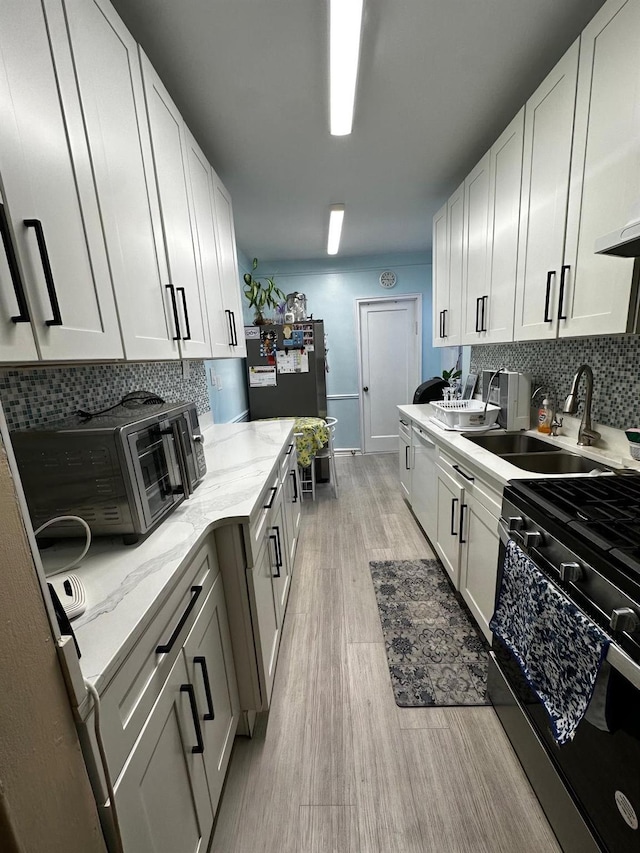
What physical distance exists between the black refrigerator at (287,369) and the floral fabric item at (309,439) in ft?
1.28

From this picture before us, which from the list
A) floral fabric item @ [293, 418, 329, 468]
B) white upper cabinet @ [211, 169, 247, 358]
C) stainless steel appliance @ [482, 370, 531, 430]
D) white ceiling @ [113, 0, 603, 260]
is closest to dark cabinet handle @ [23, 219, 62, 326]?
white ceiling @ [113, 0, 603, 260]

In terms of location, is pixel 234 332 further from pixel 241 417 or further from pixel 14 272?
pixel 14 272

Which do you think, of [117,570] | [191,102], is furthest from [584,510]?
[191,102]

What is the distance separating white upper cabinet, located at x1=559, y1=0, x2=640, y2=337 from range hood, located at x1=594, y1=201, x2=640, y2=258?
2.2 inches

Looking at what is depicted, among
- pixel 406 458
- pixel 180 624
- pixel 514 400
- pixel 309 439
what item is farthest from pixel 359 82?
pixel 406 458

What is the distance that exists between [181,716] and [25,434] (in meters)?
0.80

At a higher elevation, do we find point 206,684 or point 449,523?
point 206,684

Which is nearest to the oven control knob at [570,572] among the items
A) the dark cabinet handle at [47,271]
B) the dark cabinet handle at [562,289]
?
the dark cabinet handle at [562,289]

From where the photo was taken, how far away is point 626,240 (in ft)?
3.27

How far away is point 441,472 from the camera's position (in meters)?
2.14

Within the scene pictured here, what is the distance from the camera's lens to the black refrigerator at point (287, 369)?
3.51 metres

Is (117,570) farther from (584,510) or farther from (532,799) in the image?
(532,799)

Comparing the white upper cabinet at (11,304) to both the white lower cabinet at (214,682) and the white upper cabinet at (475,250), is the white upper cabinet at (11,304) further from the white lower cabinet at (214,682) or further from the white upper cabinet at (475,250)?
the white upper cabinet at (475,250)

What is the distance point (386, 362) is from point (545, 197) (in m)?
3.15
